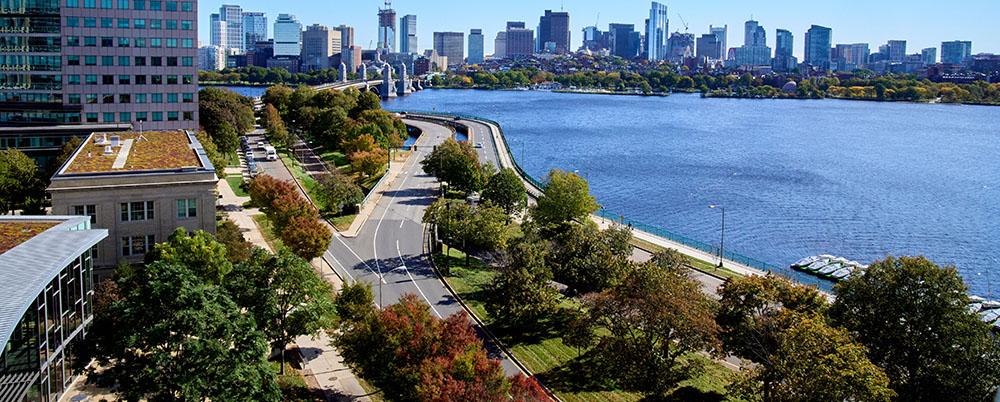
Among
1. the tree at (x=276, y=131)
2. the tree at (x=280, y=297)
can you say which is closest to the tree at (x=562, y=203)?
the tree at (x=280, y=297)

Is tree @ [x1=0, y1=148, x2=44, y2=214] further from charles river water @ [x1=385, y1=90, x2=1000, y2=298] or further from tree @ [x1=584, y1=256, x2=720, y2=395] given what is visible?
charles river water @ [x1=385, y1=90, x2=1000, y2=298]

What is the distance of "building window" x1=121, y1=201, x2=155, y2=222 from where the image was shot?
1396 inches

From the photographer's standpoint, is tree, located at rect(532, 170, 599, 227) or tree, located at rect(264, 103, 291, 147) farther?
tree, located at rect(264, 103, 291, 147)

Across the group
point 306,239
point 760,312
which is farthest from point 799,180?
point 306,239

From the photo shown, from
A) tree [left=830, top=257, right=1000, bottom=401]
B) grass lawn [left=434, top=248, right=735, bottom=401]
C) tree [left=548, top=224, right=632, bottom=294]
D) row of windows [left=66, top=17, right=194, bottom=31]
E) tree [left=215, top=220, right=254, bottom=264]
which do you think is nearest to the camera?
tree [left=830, top=257, right=1000, bottom=401]

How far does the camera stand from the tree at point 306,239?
130 ft

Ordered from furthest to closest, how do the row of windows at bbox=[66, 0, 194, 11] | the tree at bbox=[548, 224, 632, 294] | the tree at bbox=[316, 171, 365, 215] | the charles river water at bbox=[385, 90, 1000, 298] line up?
the charles river water at bbox=[385, 90, 1000, 298] < the row of windows at bbox=[66, 0, 194, 11] < the tree at bbox=[316, 171, 365, 215] < the tree at bbox=[548, 224, 632, 294]

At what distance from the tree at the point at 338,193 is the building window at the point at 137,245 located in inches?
769

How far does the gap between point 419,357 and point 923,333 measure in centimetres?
1575

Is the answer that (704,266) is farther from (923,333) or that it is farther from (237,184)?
(237,184)

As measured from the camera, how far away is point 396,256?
45.9 m

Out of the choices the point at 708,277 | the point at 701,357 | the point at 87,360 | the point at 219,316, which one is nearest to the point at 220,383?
the point at 219,316

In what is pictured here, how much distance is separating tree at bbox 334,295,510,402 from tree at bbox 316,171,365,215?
26900mm

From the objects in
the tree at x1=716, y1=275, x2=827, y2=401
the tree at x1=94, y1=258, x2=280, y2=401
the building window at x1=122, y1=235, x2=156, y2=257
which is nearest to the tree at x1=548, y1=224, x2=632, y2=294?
the tree at x1=716, y1=275, x2=827, y2=401
